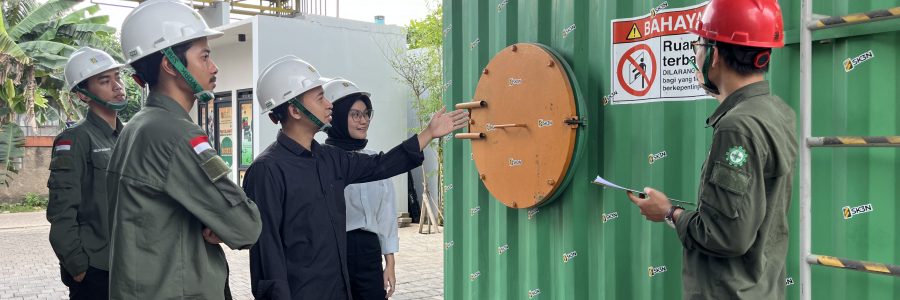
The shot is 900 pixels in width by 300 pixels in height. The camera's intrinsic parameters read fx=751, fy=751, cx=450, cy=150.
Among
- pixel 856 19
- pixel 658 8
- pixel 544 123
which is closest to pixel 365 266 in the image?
pixel 544 123

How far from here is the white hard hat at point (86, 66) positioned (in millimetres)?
4758

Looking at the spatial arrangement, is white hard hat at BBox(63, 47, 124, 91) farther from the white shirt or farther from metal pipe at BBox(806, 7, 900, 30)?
metal pipe at BBox(806, 7, 900, 30)

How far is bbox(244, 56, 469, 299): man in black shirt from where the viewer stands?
3.48 meters

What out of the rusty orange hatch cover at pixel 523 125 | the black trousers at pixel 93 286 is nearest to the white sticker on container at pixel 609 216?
the rusty orange hatch cover at pixel 523 125

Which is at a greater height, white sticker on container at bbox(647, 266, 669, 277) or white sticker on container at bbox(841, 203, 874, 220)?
white sticker on container at bbox(841, 203, 874, 220)

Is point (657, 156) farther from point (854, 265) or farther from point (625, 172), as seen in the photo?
point (854, 265)

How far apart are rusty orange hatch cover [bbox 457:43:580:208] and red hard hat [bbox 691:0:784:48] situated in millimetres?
1285

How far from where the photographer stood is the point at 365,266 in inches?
179

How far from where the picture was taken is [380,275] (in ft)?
15.0

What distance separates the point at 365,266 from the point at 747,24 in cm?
291

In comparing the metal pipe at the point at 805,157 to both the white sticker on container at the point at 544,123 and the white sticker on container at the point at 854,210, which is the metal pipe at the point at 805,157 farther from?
the white sticker on container at the point at 544,123

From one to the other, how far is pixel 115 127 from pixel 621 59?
127 inches

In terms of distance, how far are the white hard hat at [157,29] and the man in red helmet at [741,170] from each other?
76.1 inches

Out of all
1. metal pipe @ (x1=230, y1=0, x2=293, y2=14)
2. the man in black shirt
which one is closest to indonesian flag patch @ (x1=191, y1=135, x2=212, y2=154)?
the man in black shirt
